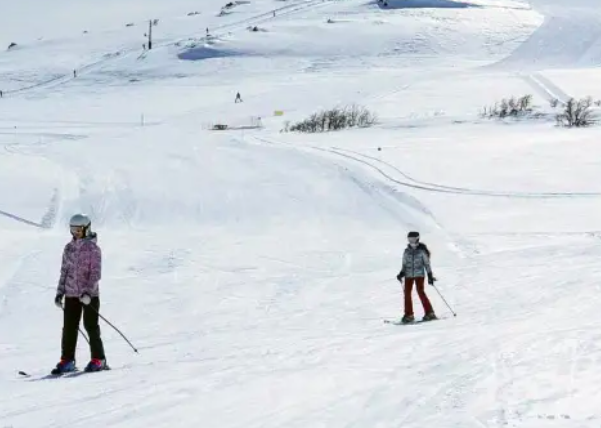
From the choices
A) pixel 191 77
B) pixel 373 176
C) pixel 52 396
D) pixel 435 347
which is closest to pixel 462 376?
pixel 435 347

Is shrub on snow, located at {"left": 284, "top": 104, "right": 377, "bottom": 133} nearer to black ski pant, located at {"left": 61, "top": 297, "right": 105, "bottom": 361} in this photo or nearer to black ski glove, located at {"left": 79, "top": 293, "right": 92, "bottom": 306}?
black ski pant, located at {"left": 61, "top": 297, "right": 105, "bottom": 361}

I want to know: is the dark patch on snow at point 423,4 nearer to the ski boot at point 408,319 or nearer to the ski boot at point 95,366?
the ski boot at point 408,319

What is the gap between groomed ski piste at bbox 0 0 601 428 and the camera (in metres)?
6.98

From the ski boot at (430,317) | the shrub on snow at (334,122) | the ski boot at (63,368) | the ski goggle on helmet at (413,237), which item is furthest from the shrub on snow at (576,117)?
the ski boot at (63,368)

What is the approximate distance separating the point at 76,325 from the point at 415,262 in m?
4.91

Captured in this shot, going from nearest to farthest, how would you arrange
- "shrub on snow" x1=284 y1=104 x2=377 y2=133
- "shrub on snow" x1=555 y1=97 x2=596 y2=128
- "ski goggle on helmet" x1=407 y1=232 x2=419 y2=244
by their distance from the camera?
"ski goggle on helmet" x1=407 y1=232 x2=419 y2=244, "shrub on snow" x1=555 y1=97 x2=596 y2=128, "shrub on snow" x1=284 y1=104 x2=377 y2=133

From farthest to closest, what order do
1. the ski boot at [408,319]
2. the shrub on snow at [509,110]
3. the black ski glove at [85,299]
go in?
the shrub on snow at [509,110] < the ski boot at [408,319] < the black ski glove at [85,299]

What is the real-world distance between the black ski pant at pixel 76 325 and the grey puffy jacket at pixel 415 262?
4646 millimetres

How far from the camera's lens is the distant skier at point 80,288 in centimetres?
903

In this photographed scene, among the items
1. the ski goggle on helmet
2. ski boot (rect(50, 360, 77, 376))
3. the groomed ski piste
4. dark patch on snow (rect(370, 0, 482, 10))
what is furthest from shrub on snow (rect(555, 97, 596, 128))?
dark patch on snow (rect(370, 0, 482, 10))

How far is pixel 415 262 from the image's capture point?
12492 mm

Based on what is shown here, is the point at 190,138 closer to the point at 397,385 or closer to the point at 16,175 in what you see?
the point at 16,175

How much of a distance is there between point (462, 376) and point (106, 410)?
267 cm

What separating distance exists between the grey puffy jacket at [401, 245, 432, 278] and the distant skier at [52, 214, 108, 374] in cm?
467
